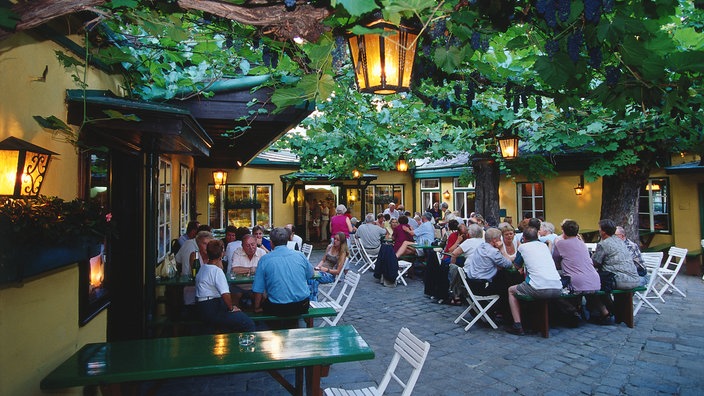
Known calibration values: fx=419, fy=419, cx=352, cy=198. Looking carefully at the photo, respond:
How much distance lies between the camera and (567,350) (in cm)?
512

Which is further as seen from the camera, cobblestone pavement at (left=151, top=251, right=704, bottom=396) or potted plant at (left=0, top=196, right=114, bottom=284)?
cobblestone pavement at (left=151, top=251, right=704, bottom=396)

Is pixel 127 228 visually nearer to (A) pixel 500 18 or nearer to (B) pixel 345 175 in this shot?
(A) pixel 500 18

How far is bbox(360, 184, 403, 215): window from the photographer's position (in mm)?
19625

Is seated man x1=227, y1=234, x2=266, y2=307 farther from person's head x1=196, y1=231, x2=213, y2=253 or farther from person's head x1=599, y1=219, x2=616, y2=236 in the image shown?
person's head x1=599, y1=219, x2=616, y2=236

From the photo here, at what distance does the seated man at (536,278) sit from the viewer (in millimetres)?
5516

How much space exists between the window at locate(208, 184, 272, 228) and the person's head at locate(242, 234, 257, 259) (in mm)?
10093

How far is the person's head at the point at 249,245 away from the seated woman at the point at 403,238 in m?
4.60

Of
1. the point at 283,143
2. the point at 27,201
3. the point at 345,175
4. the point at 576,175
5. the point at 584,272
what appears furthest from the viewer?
the point at 345,175

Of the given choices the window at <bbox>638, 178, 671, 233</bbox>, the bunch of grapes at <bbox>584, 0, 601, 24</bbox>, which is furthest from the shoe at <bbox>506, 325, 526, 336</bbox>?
the window at <bbox>638, 178, 671, 233</bbox>

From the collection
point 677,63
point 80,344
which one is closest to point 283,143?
point 80,344

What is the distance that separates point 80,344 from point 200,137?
7.84 ft

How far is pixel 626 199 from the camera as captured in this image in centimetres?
1066

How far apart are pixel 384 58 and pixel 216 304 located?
3.06 m

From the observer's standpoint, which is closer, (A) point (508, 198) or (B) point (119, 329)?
(B) point (119, 329)
